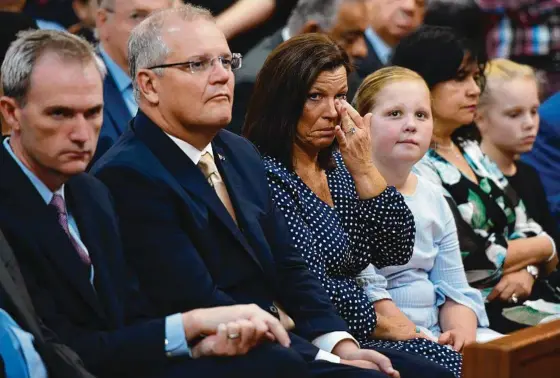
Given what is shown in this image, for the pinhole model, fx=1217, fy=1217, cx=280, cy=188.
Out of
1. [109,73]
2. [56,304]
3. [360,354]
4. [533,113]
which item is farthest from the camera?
[533,113]

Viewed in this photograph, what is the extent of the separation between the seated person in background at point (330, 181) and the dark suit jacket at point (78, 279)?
74 centimetres

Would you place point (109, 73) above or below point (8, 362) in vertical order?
above

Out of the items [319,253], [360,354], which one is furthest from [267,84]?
[360,354]

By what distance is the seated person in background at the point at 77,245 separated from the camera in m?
2.62

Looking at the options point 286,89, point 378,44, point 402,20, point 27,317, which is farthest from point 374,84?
point 402,20

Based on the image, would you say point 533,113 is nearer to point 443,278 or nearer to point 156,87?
point 443,278

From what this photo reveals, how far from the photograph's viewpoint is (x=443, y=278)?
152 inches

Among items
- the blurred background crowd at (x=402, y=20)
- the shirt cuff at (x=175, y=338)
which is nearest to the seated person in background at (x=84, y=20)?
the blurred background crowd at (x=402, y=20)

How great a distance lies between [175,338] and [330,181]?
102cm

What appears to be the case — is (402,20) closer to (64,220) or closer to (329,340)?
(329,340)

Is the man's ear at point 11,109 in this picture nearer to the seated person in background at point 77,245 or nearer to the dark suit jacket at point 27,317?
the seated person in background at point 77,245

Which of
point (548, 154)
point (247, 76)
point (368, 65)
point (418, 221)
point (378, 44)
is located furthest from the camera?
point (378, 44)

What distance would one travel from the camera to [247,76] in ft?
16.1

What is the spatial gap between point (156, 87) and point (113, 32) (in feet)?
4.64
